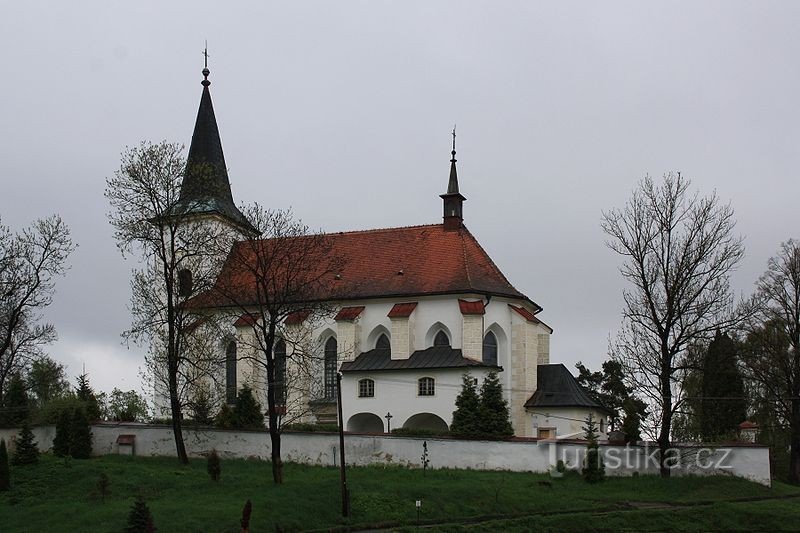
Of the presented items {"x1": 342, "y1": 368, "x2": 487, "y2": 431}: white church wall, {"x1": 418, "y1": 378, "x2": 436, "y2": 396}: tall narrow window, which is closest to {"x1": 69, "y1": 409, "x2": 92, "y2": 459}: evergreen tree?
{"x1": 342, "y1": 368, "x2": 487, "y2": 431}: white church wall

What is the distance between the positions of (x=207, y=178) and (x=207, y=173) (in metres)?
0.33

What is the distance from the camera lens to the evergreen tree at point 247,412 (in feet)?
146

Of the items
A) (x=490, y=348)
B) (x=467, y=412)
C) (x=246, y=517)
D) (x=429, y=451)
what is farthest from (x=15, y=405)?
(x=246, y=517)

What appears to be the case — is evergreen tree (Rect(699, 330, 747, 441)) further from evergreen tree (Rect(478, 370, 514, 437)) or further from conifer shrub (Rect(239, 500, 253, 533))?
conifer shrub (Rect(239, 500, 253, 533))

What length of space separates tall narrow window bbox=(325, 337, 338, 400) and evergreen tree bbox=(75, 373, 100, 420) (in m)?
10.2

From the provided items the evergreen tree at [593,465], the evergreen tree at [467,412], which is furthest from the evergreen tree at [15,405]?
the evergreen tree at [593,465]

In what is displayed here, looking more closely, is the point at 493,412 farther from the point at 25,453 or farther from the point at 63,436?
the point at 25,453

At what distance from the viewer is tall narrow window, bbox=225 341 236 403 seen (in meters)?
48.9

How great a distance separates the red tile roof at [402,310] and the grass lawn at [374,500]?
10.6 m

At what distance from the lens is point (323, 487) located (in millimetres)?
33781

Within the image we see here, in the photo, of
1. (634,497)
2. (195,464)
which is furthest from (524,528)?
(195,464)

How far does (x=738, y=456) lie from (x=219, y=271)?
20.3 m

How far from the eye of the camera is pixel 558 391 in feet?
157

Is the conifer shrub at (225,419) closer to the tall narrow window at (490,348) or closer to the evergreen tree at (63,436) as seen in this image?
the evergreen tree at (63,436)
